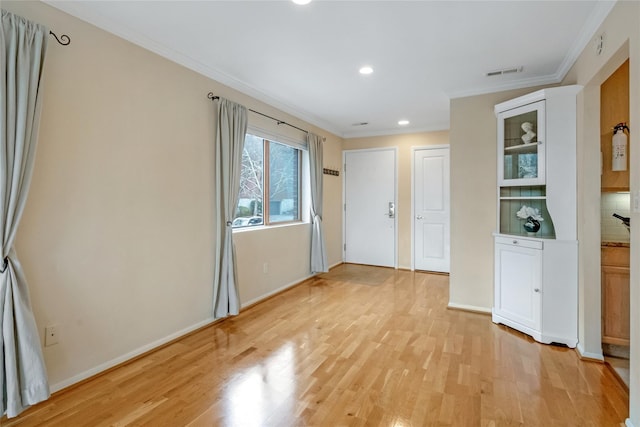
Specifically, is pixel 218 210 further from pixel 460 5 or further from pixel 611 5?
pixel 611 5

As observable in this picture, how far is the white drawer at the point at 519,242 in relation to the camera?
2.86 m

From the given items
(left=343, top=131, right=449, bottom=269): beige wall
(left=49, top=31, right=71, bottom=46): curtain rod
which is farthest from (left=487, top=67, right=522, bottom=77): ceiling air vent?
(left=49, top=31, right=71, bottom=46): curtain rod

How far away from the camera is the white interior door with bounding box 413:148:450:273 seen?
17.5ft

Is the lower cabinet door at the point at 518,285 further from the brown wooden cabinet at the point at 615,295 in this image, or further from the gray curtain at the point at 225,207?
the gray curtain at the point at 225,207

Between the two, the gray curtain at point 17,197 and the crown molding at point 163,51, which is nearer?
the gray curtain at point 17,197

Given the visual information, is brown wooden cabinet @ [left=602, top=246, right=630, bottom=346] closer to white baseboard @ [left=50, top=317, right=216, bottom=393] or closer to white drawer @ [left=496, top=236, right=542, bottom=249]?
white drawer @ [left=496, top=236, right=542, bottom=249]

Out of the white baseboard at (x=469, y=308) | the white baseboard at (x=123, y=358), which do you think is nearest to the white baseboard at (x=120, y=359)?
the white baseboard at (x=123, y=358)

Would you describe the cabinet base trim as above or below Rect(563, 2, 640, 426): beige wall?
below

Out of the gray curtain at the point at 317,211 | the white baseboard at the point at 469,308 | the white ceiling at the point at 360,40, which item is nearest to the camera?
the white ceiling at the point at 360,40

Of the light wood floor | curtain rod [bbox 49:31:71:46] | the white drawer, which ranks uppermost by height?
curtain rod [bbox 49:31:71:46]

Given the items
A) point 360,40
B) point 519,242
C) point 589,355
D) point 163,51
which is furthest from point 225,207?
point 589,355

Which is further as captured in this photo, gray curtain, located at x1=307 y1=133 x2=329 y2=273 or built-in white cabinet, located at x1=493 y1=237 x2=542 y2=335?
gray curtain, located at x1=307 y1=133 x2=329 y2=273

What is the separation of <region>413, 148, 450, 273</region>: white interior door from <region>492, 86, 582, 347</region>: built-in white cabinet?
200 centimetres

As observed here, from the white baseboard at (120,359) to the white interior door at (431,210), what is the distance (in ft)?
12.3
